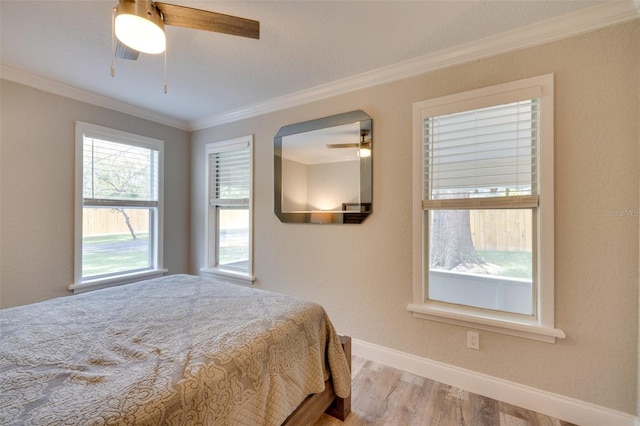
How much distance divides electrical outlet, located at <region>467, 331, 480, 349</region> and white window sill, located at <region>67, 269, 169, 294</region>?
3250 mm

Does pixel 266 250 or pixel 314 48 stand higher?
pixel 314 48

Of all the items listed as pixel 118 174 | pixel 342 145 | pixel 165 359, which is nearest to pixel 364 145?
pixel 342 145

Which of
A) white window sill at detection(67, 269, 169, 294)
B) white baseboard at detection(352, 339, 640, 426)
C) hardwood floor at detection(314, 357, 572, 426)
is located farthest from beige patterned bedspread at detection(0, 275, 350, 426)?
white window sill at detection(67, 269, 169, 294)

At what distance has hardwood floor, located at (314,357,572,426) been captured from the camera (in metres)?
1.65

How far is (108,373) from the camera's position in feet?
3.21

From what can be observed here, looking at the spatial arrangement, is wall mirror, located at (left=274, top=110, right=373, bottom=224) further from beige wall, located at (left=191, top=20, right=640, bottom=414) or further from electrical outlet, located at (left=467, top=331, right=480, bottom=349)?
electrical outlet, located at (left=467, top=331, right=480, bottom=349)

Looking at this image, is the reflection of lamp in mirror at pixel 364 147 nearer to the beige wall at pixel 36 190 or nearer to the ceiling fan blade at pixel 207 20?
the ceiling fan blade at pixel 207 20

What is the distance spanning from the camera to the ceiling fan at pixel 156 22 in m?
1.13

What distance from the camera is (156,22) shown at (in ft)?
3.91

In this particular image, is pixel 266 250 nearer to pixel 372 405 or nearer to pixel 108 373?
pixel 372 405

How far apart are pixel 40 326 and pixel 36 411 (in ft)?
2.71

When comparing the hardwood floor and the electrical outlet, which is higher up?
the electrical outlet

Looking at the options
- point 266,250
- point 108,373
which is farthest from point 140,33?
point 266,250

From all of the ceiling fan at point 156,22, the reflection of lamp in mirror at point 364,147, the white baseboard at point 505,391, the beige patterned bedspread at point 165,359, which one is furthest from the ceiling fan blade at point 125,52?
the white baseboard at point 505,391
